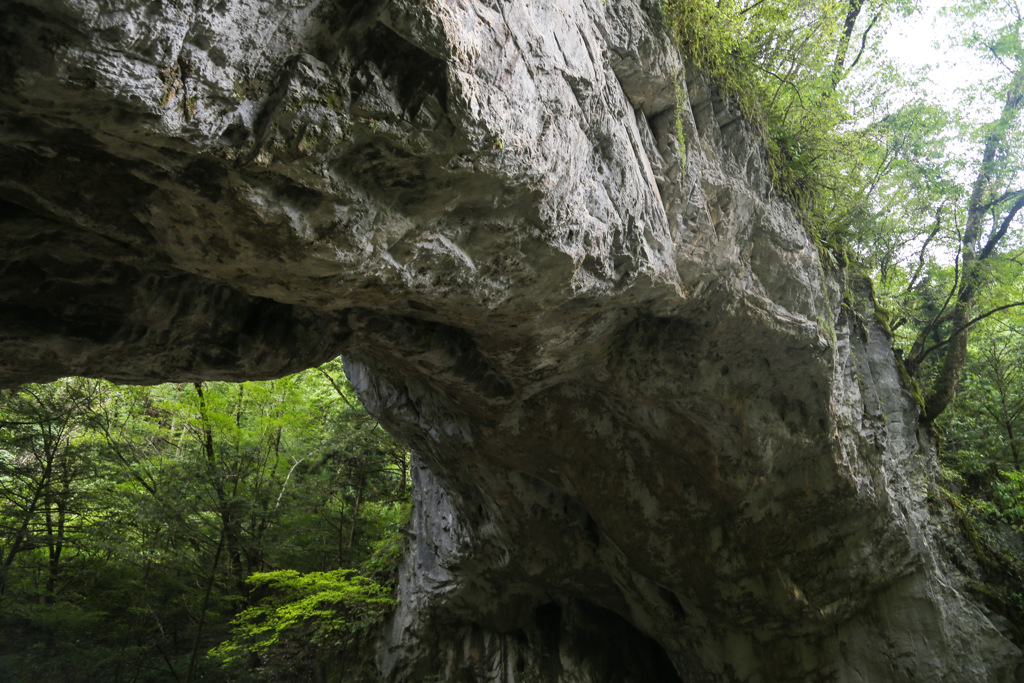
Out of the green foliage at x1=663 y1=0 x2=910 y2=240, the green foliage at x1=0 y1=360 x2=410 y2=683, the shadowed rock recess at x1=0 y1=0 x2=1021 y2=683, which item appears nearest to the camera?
the shadowed rock recess at x1=0 y1=0 x2=1021 y2=683

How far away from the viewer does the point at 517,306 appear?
379 cm

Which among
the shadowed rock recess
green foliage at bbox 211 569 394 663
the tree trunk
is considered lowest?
green foliage at bbox 211 569 394 663

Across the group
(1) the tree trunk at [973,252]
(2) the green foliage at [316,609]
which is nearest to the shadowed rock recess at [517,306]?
(2) the green foliage at [316,609]

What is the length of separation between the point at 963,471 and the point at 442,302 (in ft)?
25.7

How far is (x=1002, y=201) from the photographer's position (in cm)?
831

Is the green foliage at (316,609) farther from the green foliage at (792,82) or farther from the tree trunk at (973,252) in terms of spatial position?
the tree trunk at (973,252)

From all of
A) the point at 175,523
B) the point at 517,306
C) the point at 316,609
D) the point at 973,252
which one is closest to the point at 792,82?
the point at 517,306

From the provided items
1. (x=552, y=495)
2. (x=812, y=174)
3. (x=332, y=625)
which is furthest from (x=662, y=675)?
(x=812, y=174)

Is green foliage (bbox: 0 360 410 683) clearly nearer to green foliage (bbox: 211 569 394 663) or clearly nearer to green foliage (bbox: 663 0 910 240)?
green foliage (bbox: 211 569 394 663)

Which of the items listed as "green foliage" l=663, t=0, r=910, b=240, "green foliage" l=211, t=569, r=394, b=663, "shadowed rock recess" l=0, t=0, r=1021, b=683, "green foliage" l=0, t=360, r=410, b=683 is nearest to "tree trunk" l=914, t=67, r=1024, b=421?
"shadowed rock recess" l=0, t=0, r=1021, b=683

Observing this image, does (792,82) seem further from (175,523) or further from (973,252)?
(175,523)

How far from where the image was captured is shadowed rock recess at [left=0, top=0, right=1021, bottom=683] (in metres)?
2.13

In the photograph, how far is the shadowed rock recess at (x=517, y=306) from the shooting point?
2.13m

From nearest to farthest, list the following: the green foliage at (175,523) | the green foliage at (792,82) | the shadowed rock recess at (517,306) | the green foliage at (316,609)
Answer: the shadowed rock recess at (517,306), the green foliage at (792,82), the green foliage at (316,609), the green foliage at (175,523)
